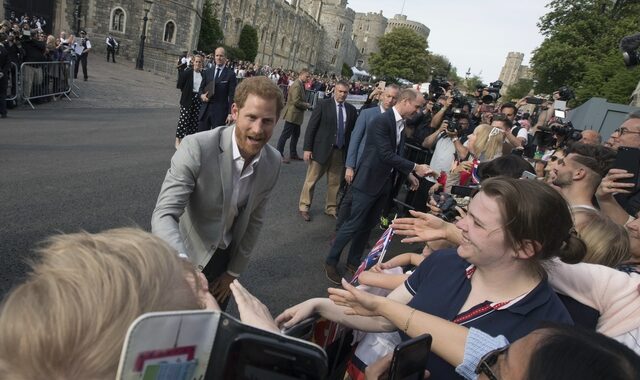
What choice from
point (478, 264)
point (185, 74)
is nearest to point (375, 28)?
point (185, 74)

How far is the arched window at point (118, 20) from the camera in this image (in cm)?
3167

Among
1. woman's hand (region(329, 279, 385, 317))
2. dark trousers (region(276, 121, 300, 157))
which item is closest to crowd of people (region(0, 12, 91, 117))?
dark trousers (region(276, 121, 300, 157))

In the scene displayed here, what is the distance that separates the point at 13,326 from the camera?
73 cm

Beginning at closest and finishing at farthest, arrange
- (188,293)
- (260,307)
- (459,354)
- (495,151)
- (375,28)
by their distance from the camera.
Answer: (188,293) < (260,307) < (459,354) < (495,151) < (375,28)

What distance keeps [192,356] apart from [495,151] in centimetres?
499

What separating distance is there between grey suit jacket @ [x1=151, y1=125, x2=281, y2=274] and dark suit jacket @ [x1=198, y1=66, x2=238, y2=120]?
18.8 feet

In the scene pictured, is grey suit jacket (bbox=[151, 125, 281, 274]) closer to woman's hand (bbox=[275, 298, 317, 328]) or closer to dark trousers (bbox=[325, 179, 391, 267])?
woman's hand (bbox=[275, 298, 317, 328])

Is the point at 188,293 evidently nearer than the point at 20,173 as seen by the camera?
Yes

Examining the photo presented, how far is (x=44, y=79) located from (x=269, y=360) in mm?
12503

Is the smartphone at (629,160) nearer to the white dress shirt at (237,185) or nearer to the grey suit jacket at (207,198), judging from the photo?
the grey suit jacket at (207,198)

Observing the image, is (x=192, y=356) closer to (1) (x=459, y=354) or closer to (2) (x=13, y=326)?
(2) (x=13, y=326)

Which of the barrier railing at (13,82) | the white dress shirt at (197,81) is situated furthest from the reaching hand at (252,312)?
the barrier railing at (13,82)

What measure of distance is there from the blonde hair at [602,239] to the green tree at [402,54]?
65.1 m

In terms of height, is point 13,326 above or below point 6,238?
above
